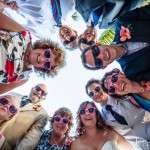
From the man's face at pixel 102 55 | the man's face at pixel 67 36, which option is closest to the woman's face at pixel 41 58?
the man's face at pixel 102 55

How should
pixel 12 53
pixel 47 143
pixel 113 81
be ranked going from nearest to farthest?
1. pixel 12 53
2. pixel 113 81
3. pixel 47 143

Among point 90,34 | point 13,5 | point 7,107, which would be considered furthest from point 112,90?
point 13,5

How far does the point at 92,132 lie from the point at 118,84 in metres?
0.61

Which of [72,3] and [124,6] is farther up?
[72,3]

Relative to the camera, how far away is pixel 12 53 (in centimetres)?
159

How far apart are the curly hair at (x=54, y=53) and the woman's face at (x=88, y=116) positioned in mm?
490

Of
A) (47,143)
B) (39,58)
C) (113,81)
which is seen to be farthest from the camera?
(47,143)

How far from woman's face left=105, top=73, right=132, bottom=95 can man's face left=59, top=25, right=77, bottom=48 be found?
720 mm

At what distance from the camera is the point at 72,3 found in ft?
7.93

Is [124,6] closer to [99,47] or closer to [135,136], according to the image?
[99,47]

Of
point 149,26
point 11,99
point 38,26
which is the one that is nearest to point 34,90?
point 11,99

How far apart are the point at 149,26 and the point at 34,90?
1.31 meters

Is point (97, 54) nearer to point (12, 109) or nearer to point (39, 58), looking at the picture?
point (39, 58)

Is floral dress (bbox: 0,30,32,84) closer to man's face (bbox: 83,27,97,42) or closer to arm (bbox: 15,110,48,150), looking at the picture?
arm (bbox: 15,110,48,150)
